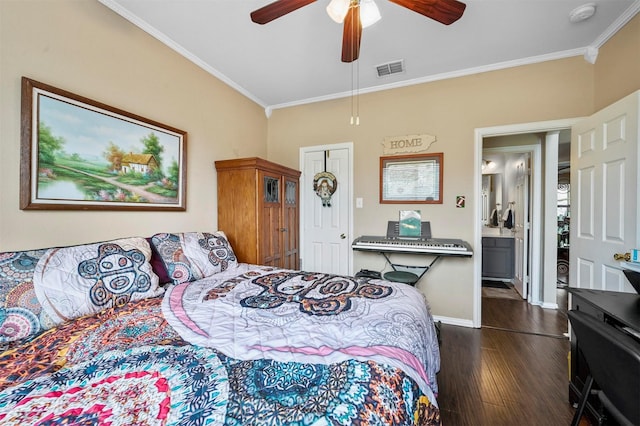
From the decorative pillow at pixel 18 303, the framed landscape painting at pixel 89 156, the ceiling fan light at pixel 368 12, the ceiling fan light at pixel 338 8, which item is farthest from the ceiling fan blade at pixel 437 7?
the decorative pillow at pixel 18 303

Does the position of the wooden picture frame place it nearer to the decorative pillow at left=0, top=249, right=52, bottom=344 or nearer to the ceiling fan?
the ceiling fan

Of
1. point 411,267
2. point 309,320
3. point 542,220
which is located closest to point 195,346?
point 309,320

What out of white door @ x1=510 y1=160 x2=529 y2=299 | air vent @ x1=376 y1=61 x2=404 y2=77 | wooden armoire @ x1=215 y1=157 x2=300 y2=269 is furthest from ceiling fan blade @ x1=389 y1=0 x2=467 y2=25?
white door @ x1=510 y1=160 x2=529 y2=299

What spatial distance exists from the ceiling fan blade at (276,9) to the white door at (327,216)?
1961mm

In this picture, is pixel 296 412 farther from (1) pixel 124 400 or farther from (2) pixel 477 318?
(2) pixel 477 318

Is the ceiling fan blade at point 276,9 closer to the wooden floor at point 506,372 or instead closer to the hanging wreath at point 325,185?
the hanging wreath at point 325,185

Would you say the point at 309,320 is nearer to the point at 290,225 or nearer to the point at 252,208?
the point at 252,208

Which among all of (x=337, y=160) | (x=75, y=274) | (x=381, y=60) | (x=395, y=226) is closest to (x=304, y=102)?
(x=337, y=160)

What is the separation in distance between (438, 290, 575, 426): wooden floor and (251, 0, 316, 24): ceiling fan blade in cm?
255

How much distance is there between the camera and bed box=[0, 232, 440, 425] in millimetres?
688

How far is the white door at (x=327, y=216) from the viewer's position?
340 centimetres

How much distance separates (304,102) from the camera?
3592 millimetres

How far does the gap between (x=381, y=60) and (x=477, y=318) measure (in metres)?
2.89

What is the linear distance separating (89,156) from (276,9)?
152 centimetres
